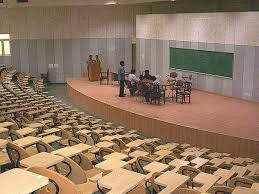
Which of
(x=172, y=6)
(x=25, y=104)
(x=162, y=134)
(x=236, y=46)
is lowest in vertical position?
(x=162, y=134)

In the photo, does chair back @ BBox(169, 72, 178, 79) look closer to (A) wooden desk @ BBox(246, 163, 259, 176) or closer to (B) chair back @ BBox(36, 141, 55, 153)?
→ (A) wooden desk @ BBox(246, 163, 259, 176)

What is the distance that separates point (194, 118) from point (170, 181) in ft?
23.4

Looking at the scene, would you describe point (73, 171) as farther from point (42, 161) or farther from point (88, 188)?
point (42, 161)

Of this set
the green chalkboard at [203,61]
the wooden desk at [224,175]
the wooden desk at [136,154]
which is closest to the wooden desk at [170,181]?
the wooden desk at [224,175]

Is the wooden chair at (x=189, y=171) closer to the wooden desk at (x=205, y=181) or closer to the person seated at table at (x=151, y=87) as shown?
the wooden desk at (x=205, y=181)

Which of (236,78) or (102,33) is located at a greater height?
(102,33)

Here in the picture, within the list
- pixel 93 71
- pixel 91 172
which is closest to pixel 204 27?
pixel 93 71

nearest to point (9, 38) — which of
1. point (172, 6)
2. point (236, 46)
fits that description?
point (172, 6)

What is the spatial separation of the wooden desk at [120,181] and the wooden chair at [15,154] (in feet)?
4.31

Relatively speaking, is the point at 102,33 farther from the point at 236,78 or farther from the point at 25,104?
the point at 25,104

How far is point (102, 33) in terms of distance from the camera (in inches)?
861

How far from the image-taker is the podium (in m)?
18.3

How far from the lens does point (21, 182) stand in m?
2.84

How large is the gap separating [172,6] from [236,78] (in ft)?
22.0
